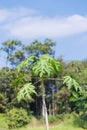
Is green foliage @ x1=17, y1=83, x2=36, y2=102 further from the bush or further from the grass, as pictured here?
the bush

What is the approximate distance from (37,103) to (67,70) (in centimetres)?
417

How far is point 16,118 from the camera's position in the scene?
27.0 metres

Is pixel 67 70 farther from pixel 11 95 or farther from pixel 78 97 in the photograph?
pixel 11 95

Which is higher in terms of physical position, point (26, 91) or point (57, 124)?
point (26, 91)

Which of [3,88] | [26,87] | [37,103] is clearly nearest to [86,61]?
[37,103]

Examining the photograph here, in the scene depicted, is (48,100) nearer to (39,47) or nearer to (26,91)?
(39,47)

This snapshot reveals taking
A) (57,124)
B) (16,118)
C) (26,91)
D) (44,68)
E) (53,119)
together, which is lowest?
(57,124)

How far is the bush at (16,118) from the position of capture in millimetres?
26906

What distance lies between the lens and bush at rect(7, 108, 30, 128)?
26.9m

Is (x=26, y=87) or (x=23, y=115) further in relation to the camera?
(x=23, y=115)

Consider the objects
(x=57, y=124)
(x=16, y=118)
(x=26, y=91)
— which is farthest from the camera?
(x=57, y=124)

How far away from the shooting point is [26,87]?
2955mm

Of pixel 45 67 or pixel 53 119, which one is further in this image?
pixel 53 119

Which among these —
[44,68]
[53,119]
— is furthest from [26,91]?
[53,119]
